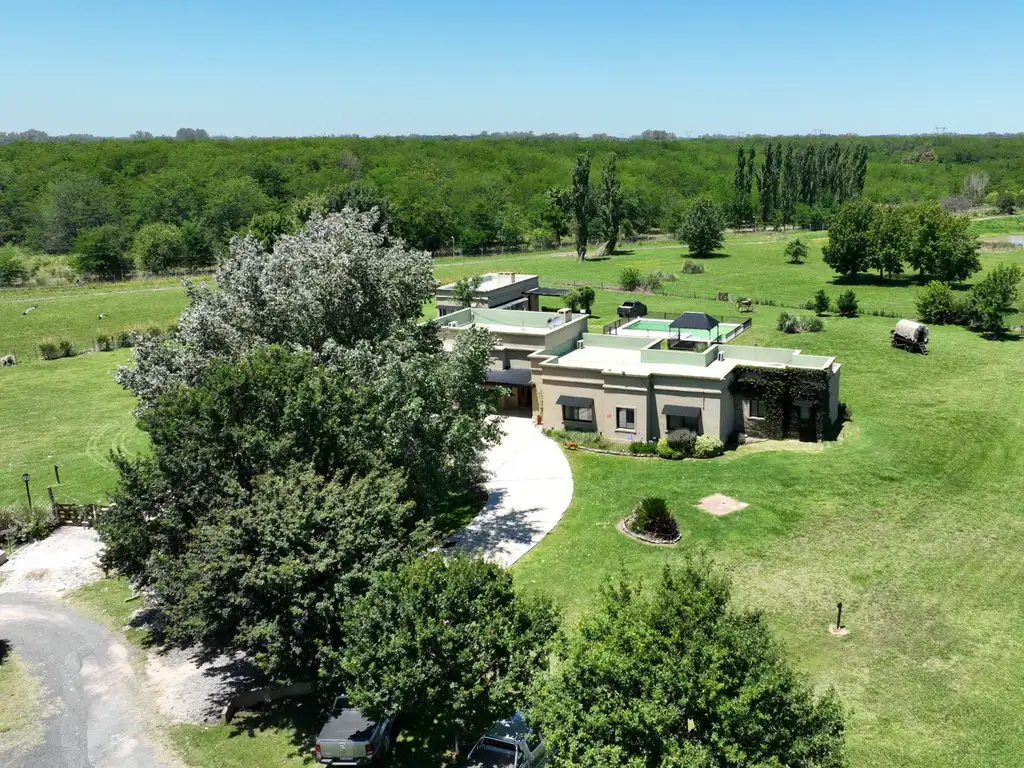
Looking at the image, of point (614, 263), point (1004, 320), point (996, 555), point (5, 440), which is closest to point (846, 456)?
Answer: point (996, 555)

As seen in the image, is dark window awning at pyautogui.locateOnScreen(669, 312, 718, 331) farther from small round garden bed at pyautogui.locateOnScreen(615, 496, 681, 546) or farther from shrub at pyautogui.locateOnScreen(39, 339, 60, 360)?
shrub at pyautogui.locateOnScreen(39, 339, 60, 360)

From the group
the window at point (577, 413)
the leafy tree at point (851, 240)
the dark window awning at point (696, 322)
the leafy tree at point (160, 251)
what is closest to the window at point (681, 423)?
the window at point (577, 413)

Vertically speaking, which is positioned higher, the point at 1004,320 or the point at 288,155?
the point at 288,155

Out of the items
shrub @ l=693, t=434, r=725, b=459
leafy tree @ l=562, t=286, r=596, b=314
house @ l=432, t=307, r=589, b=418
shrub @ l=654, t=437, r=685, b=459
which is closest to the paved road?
shrub @ l=654, t=437, r=685, b=459

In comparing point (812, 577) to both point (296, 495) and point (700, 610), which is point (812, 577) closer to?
point (700, 610)

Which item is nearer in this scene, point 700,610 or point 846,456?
point 700,610

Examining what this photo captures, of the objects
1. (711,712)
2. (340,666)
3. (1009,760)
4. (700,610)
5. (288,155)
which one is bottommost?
(1009,760)

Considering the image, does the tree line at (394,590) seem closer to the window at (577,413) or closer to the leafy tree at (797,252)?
the window at (577,413)
